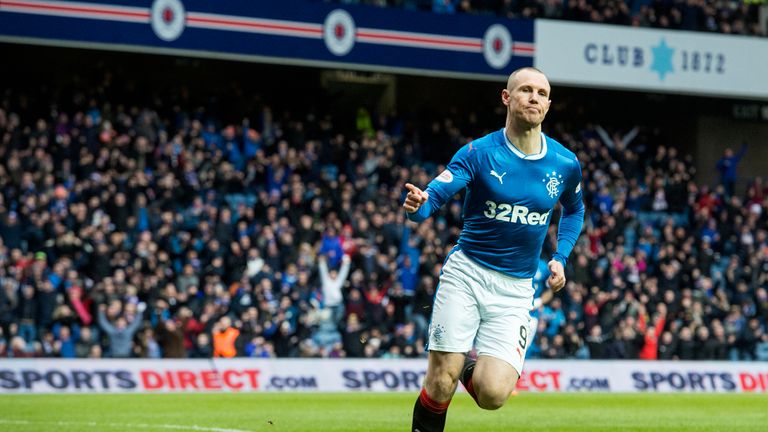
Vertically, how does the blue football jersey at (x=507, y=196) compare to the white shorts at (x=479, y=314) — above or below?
above

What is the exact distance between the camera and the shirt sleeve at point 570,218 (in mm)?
8859

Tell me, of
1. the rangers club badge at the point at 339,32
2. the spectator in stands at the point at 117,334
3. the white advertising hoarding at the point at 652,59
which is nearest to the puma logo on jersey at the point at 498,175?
the spectator in stands at the point at 117,334

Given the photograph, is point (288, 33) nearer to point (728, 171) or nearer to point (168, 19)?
point (168, 19)

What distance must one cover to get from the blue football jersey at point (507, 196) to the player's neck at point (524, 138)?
4 centimetres

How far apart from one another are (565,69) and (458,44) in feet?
9.40

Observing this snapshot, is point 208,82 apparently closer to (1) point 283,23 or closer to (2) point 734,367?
(1) point 283,23

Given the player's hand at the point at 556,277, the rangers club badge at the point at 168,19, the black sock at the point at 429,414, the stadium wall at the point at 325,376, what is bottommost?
the stadium wall at the point at 325,376

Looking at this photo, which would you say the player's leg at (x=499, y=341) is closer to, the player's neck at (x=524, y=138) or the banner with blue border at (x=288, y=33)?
the player's neck at (x=524, y=138)

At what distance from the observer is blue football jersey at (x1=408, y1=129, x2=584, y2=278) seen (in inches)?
329

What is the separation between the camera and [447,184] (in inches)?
316

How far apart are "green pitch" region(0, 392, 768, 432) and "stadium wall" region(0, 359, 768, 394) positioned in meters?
1.16

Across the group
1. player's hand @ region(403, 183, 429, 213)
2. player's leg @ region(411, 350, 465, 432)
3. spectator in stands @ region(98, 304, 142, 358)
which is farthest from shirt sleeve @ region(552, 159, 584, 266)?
spectator in stands @ region(98, 304, 142, 358)

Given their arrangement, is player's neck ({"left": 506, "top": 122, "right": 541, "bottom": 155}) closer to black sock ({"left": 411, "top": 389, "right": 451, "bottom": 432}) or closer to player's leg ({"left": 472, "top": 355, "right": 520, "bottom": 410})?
player's leg ({"left": 472, "top": 355, "right": 520, "bottom": 410})

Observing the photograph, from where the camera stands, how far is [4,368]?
64.6 feet
